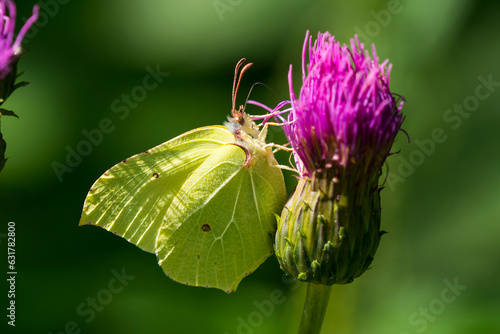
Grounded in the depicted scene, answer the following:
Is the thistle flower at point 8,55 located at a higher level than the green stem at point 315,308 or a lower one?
higher

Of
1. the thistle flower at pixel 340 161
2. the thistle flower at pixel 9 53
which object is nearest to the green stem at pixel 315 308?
the thistle flower at pixel 340 161

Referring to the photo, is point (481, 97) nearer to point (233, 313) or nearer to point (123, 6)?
point (233, 313)

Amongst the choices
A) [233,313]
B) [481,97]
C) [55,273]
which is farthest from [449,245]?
[55,273]

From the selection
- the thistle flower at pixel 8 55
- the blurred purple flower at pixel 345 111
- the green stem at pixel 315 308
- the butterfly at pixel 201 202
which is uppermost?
the thistle flower at pixel 8 55

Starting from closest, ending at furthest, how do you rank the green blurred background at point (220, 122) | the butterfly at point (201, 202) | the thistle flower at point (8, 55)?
the thistle flower at point (8, 55) → the butterfly at point (201, 202) → the green blurred background at point (220, 122)

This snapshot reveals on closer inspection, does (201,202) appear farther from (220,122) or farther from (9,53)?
(220,122)

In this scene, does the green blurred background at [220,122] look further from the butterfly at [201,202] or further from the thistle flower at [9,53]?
the thistle flower at [9,53]
